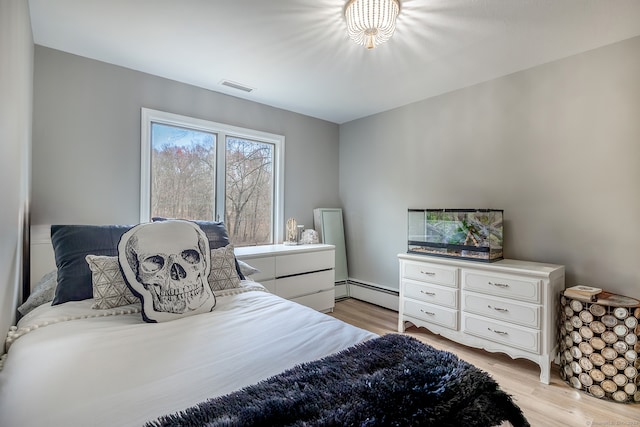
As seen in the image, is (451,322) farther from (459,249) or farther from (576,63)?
(576,63)

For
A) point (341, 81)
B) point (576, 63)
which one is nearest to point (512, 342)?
point (576, 63)

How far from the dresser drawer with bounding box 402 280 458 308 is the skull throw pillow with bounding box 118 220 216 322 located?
194 centimetres

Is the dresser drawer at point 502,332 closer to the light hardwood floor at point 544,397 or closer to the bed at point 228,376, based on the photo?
the light hardwood floor at point 544,397

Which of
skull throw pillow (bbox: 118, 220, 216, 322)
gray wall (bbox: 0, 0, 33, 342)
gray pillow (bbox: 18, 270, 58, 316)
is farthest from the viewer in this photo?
gray pillow (bbox: 18, 270, 58, 316)

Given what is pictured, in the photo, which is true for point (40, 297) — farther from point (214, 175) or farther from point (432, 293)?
point (432, 293)

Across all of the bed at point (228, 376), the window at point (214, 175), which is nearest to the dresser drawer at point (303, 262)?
the window at point (214, 175)

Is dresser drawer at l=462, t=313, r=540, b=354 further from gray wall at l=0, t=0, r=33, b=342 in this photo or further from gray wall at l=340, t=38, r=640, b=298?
gray wall at l=0, t=0, r=33, b=342

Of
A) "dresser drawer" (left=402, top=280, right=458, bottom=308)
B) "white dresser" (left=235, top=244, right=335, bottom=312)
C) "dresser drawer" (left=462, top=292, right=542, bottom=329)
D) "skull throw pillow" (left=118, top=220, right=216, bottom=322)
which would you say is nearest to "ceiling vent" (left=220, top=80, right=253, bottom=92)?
"white dresser" (left=235, top=244, right=335, bottom=312)

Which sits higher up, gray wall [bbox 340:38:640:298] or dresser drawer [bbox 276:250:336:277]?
gray wall [bbox 340:38:640:298]

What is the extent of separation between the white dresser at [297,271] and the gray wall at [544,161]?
0.76m

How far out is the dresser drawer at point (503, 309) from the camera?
2.14 metres

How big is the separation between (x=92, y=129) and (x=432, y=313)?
3.27 meters

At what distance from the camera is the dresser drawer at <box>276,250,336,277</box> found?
3.03 m

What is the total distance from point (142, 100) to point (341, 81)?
70.1 inches
